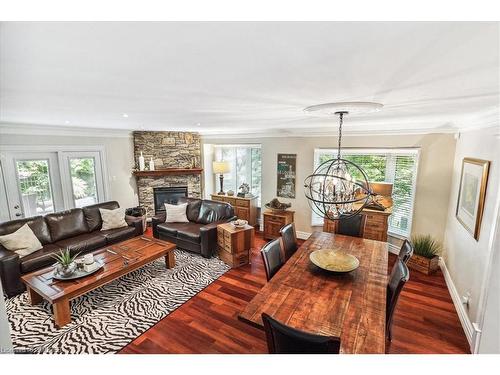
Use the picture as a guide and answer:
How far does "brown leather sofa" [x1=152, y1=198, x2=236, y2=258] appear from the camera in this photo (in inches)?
179

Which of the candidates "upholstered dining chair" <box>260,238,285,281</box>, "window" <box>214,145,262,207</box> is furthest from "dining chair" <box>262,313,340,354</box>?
"window" <box>214,145,262,207</box>

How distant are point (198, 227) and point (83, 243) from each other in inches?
75.9

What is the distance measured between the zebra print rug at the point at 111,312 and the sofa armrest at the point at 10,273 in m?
0.13

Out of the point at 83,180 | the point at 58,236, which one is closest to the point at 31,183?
Result: the point at 83,180

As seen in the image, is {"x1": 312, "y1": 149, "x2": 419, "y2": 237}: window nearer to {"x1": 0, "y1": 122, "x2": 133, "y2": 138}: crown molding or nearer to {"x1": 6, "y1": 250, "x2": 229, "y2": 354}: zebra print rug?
{"x1": 6, "y1": 250, "x2": 229, "y2": 354}: zebra print rug

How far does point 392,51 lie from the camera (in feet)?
3.38

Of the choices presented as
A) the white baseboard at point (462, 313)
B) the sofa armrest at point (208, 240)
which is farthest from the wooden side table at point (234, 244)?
the white baseboard at point (462, 313)

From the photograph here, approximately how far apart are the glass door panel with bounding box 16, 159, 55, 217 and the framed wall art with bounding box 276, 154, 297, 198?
476cm

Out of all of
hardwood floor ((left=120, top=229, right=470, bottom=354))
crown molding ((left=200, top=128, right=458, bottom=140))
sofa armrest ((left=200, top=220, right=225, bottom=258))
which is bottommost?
hardwood floor ((left=120, top=229, right=470, bottom=354))

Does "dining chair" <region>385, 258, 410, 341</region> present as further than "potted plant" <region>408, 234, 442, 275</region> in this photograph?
No

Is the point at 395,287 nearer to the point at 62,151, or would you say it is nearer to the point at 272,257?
the point at 272,257

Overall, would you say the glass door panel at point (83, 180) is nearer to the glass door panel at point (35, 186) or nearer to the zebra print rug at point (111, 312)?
the glass door panel at point (35, 186)

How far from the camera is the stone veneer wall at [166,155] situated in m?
6.23

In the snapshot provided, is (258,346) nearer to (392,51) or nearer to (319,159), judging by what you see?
(392,51)
